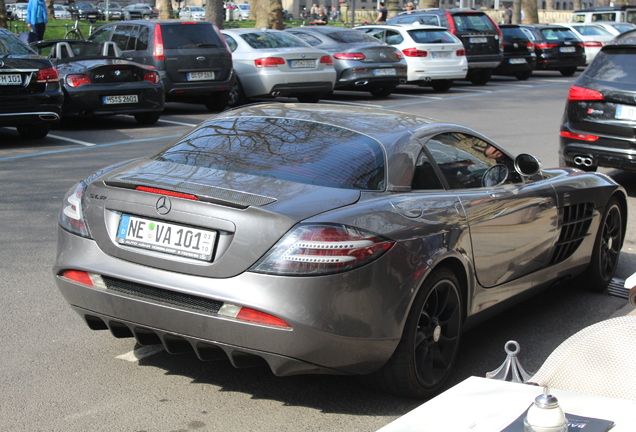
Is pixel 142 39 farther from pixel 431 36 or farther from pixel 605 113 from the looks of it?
pixel 605 113

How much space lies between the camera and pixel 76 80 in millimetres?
12828

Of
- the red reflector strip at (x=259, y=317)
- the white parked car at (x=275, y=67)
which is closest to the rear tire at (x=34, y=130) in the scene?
the white parked car at (x=275, y=67)

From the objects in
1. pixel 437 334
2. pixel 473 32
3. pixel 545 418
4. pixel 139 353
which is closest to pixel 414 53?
pixel 473 32

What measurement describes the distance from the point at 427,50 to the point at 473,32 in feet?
10.7

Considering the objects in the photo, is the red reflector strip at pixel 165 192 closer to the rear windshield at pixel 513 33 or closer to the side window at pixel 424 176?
the side window at pixel 424 176

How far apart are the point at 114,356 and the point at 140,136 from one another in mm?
8453

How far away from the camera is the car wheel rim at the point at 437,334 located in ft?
13.2

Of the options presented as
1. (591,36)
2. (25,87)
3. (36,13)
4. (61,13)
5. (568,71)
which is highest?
(36,13)

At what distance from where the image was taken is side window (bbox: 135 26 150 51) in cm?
1528

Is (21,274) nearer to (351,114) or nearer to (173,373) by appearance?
(173,373)

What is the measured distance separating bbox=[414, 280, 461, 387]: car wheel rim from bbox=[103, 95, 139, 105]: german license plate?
977 cm

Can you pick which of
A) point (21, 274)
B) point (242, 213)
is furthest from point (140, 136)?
point (242, 213)

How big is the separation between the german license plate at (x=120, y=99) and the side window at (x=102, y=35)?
364 centimetres

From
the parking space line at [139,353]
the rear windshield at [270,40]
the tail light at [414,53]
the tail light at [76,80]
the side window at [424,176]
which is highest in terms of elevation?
the side window at [424,176]
